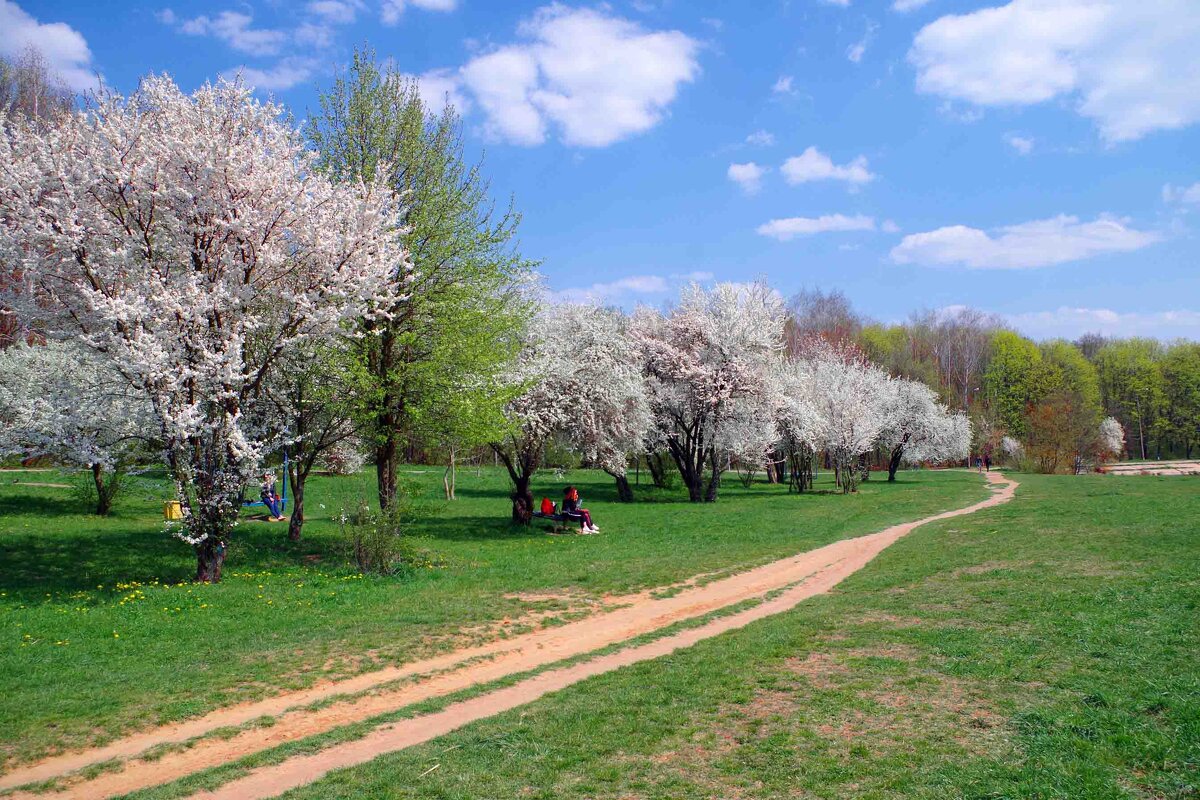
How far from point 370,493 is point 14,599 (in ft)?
62.4

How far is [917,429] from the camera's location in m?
55.3

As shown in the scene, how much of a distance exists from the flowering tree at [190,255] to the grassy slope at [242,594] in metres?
2.01

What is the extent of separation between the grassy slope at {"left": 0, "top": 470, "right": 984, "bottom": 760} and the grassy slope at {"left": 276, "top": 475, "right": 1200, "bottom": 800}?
11.4 feet

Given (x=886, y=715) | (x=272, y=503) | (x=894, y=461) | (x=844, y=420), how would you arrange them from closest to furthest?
(x=886, y=715) → (x=272, y=503) → (x=844, y=420) → (x=894, y=461)

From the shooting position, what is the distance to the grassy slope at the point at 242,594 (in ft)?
26.7

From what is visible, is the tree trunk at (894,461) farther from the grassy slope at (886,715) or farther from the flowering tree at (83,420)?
the flowering tree at (83,420)

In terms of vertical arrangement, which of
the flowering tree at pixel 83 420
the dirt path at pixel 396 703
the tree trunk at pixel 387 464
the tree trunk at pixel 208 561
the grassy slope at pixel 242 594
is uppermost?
the flowering tree at pixel 83 420

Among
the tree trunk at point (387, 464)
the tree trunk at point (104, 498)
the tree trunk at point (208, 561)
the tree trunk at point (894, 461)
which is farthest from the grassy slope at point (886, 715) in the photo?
the tree trunk at point (894, 461)

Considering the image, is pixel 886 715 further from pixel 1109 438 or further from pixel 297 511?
pixel 1109 438

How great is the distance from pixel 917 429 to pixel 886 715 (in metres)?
53.1

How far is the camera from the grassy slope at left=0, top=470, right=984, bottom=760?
8.15m

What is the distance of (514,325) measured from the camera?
1988 cm

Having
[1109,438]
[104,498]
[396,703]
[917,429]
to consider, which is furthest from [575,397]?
[1109,438]

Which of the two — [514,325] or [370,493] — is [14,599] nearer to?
[514,325]
